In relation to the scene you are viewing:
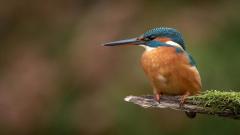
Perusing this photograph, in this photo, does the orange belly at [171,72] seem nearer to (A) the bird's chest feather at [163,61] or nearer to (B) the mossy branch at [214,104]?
(A) the bird's chest feather at [163,61]

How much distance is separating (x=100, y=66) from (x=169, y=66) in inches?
160

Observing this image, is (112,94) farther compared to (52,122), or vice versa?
(52,122)

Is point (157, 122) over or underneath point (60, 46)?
underneath

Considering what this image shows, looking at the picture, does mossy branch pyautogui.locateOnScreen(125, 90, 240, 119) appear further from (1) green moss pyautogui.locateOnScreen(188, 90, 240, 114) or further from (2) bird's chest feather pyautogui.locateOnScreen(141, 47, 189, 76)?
(2) bird's chest feather pyautogui.locateOnScreen(141, 47, 189, 76)

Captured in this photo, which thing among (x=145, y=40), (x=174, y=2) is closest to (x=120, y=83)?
(x=174, y=2)

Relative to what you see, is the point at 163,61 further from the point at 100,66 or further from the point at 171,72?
the point at 100,66

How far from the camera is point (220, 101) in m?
7.37

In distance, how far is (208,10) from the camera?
13.0 metres

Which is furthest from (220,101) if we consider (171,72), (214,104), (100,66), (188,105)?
(100,66)

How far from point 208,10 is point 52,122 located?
8.67ft

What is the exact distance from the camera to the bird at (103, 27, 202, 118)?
27.1 ft

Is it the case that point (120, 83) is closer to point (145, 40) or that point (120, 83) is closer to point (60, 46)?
point (60, 46)

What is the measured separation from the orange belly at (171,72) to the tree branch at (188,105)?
0.17 metres

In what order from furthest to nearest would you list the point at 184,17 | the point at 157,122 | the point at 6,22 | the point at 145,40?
the point at 6,22, the point at 184,17, the point at 157,122, the point at 145,40
